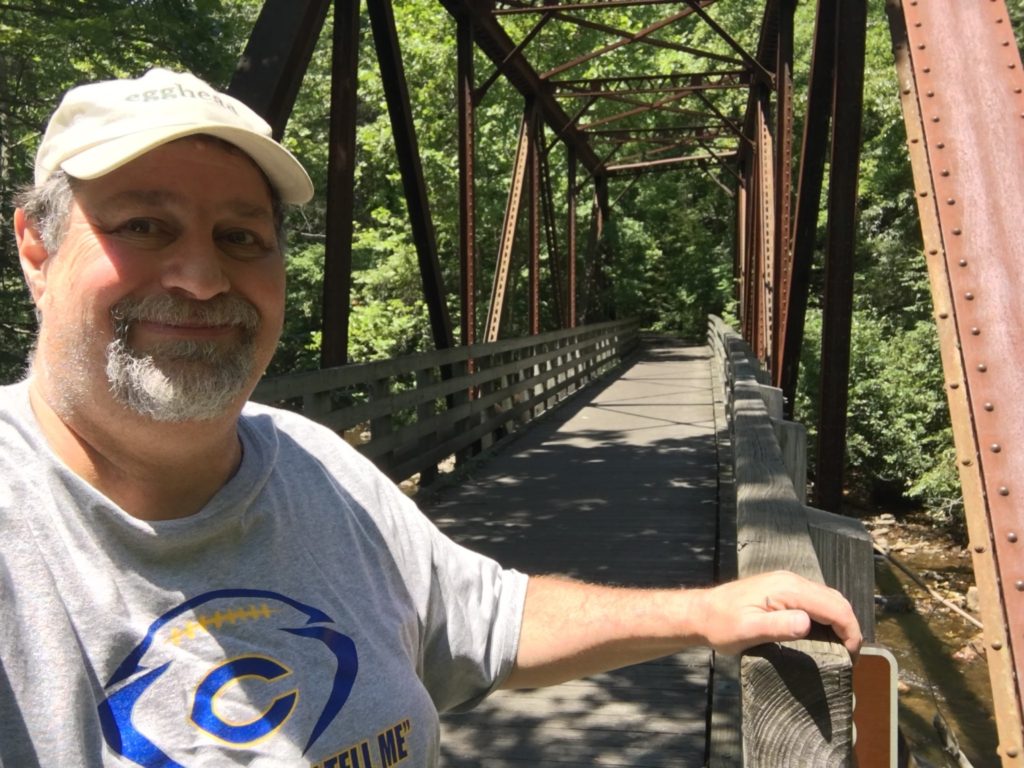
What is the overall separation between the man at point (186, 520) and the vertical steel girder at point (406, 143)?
5730 millimetres

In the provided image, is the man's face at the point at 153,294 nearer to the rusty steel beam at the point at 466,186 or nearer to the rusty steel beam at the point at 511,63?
the rusty steel beam at the point at 466,186

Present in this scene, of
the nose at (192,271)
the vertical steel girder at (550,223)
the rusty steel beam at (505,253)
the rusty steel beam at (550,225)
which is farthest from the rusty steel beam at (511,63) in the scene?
the nose at (192,271)

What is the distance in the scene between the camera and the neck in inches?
53.4

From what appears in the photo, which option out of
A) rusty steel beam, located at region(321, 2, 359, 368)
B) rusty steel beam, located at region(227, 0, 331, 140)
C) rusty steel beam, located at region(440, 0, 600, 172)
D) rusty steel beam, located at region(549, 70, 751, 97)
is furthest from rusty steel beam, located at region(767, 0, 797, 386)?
rusty steel beam, located at region(227, 0, 331, 140)

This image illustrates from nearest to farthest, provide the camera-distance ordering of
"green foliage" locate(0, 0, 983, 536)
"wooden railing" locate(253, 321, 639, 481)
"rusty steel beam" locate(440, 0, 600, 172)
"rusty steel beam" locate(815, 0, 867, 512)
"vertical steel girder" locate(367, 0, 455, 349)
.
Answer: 1. "rusty steel beam" locate(815, 0, 867, 512)
2. "wooden railing" locate(253, 321, 639, 481)
3. "vertical steel girder" locate(367, 0, 455, 349)
4. "rusty steel beam" locate(440, 0, 600, 172)
5. "green foliage" locate(0, 0, 983, 536)

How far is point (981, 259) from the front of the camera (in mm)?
2184

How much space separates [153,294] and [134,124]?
0.22 m

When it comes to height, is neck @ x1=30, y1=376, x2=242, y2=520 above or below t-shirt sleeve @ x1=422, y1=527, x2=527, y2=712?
above

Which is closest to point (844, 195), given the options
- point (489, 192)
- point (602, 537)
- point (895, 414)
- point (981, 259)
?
point (602, 537)

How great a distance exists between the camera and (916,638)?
9.59 metres

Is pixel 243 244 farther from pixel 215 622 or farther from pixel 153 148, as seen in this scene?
pixel 215 622

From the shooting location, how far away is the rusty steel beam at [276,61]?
14.9ft

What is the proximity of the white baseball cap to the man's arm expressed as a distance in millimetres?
871

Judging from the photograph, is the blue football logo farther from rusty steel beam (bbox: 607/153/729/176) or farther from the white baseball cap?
rusty steel beam (bbox: 607/153/729/176)
